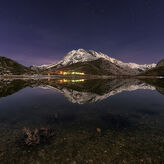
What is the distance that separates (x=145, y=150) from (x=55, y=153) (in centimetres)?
831

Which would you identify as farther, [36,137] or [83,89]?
[83,89]

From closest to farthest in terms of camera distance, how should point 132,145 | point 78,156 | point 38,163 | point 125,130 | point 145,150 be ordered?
1. point 38,163
2. point 78,156
3. point 145,150
4. point 132,145
5. point 125,130

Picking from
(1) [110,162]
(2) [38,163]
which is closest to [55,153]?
(2) [38,163]

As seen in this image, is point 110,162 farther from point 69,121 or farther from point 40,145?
point 69,121

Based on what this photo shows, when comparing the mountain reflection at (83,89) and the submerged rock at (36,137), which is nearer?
the submerged rock at (36,137)

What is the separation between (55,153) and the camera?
32.6 ft

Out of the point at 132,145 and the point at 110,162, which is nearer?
the point at 110,162

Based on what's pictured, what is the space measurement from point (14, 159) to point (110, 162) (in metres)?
7.91

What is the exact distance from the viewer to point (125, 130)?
46.7 feet

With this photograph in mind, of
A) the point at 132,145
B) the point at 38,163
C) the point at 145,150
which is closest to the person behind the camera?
the point at 38,163

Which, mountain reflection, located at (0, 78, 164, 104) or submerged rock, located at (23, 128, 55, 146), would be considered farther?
mountain reflection, located at (0, 78, 164, 104)

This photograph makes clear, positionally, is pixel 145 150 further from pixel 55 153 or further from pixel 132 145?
pixel 55 153

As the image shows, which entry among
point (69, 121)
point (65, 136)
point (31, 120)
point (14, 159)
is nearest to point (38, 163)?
point (14, 159)

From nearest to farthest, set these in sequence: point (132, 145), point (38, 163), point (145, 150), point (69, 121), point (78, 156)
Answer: point (38, 163) < point (78, 156) < point (145, 150) < point (132, 145) < point (69, 121)
